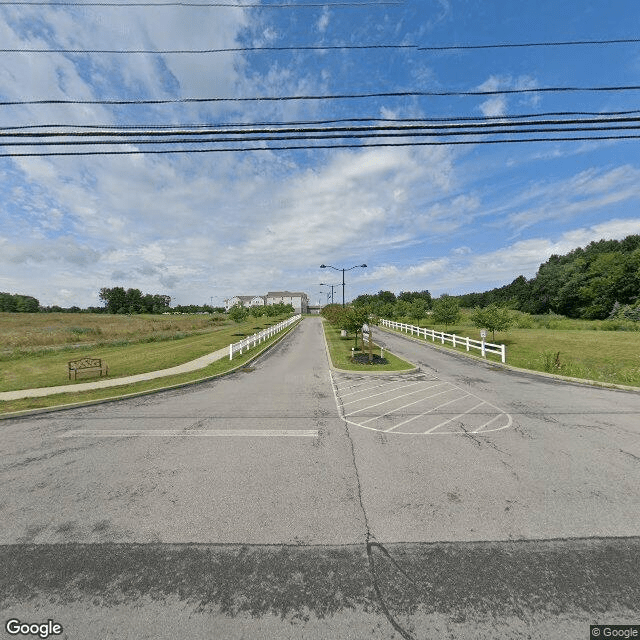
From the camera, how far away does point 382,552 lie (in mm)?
3393

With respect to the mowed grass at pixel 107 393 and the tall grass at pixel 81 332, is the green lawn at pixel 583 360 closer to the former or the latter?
the mowed grass at pixel 107 393

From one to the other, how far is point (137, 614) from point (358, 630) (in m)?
1.99

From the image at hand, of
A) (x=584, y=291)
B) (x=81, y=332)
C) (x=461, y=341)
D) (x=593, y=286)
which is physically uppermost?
(x=593, y=286)

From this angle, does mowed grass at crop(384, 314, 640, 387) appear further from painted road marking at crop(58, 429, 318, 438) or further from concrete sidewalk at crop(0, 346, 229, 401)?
concrete sidewalk at crop(0, 346, 229, 401)

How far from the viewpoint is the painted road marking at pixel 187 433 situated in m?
6.74

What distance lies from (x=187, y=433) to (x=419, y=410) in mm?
6062

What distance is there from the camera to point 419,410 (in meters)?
8.39

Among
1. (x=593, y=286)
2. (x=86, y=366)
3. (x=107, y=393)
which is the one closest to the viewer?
(x=107, y=393)

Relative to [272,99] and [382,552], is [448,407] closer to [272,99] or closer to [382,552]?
[382,552]

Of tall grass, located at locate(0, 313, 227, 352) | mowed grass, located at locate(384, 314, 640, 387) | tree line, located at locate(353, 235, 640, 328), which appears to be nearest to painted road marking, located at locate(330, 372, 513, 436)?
mowed grass, located at locate(384, 314, 640, 387)

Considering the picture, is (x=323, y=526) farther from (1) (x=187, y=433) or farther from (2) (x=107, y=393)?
(2) (x=107, y=393)

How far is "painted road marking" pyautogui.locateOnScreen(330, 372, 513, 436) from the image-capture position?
7105mm

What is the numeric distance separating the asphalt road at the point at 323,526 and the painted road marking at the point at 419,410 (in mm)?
108

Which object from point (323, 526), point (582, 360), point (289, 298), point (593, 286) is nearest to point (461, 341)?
point (582, 360)
